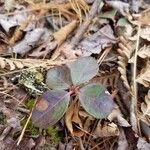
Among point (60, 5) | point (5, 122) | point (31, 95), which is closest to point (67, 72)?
point (31, 95)

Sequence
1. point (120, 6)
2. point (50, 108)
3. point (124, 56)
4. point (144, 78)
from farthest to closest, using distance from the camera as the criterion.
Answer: point (120, 6)
point (124, 56)
point (144, 78)
point (50, 108)

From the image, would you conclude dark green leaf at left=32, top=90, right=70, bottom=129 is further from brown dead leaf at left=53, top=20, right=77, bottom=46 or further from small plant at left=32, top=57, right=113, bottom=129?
brown dead leaf at left=53, top=20, right=77, bottom=46

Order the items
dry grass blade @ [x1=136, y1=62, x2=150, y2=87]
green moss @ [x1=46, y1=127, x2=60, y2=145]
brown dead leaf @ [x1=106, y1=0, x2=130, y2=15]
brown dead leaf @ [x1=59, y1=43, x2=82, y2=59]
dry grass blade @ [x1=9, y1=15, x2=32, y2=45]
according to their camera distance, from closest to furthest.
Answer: green moss @ [x1=46, y1=127, x2=60, y2=145] → dry grass blade @ [x1=136, y1=62, x2=150, y2=87] → brown dead leaf @ [x1=59, y1=43, x2=82, y2=59] → dry grass blade @ [x1=9, y1=15, x2=32, y2=45] → brown dead leaf @ [x1=106, y1=0, x2=130, y2=15]

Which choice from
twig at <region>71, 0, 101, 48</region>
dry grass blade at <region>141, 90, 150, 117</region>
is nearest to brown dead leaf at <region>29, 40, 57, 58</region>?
twig at <region>71, 0, 101, 48</region>

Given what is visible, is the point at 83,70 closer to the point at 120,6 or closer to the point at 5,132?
the point at 5,132

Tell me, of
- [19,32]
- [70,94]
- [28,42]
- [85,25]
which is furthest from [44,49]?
[70,94]

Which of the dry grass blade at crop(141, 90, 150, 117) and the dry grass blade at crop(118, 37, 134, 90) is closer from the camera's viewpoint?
the dry grass blade at crop(141, 90, 150, 117)
